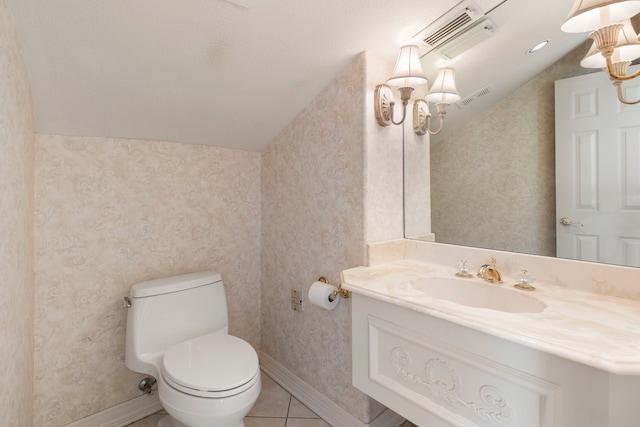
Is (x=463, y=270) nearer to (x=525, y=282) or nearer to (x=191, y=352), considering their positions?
(x=525, y=282)

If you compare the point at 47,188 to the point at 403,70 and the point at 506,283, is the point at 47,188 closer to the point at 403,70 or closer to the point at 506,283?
the point at 403,70

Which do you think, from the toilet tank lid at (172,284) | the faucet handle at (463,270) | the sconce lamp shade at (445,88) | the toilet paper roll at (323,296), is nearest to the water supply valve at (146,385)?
the toilet tank lid at (172,284)

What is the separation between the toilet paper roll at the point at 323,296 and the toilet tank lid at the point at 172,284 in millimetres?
603

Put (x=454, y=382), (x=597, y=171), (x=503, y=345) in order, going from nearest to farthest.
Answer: (x=503, y=345)
(x=454, y=382)
(x=597, y=171)

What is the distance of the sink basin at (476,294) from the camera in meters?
1.05

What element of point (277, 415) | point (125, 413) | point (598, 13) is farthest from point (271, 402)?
point (598, 13)

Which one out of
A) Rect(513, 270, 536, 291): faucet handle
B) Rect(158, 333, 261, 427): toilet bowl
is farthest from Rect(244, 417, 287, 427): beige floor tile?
Rect(513, 270, 536, 291): faucet handle

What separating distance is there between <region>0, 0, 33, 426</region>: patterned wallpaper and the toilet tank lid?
1.29 ft

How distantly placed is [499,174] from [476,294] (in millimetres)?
489

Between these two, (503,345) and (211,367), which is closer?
(503,345)

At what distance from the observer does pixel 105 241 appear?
1586 mm

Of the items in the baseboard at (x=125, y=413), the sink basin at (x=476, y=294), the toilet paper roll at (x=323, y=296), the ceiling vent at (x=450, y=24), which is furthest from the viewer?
the baseboard at (x=125, y=413)

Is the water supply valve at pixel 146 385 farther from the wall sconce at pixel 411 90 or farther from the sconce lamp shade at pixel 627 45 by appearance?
the sconce lamp shade at pixel 627 45

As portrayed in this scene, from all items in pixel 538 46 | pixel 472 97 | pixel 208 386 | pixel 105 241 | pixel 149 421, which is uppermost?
pixel 538 46
